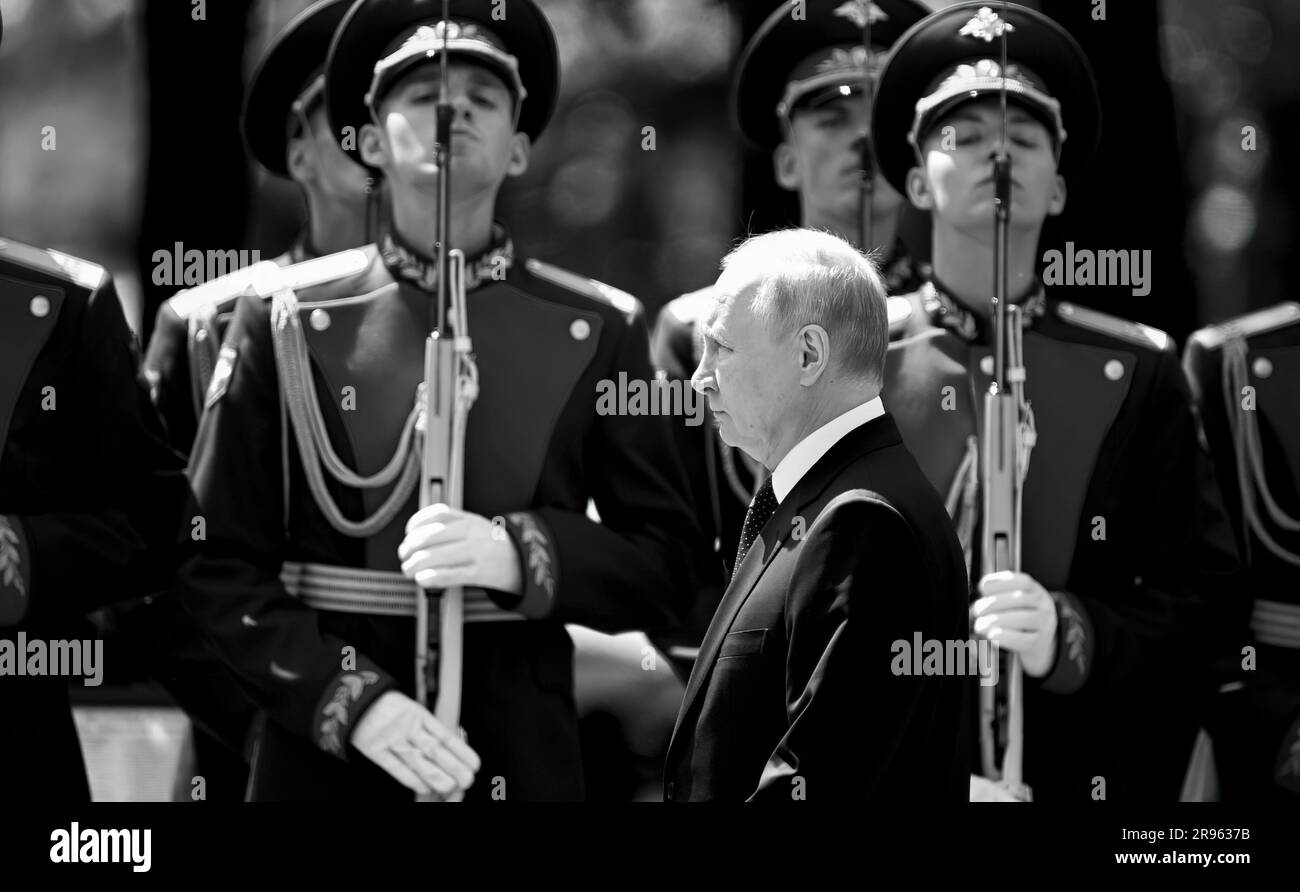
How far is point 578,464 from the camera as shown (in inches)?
165

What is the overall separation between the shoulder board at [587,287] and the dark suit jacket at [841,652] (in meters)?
1.31

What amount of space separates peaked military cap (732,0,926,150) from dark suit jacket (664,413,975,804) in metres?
1.95

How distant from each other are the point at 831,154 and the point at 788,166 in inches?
5.4

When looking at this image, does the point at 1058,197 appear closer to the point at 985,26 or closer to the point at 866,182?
the point at 985,26

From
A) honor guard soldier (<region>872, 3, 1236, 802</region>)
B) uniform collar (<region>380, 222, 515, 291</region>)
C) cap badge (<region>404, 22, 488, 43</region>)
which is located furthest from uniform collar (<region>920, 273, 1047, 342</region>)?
cap badge (<region>404, 22, 488, 43</region>)

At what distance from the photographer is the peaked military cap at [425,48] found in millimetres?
4207

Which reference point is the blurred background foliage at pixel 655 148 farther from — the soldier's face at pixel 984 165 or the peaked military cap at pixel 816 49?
the soldier's face at pixel 984 165

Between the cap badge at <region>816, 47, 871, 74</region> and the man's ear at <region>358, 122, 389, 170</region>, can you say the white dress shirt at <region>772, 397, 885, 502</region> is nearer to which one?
the man's ear at <region>358, 122, 389, 170</region>

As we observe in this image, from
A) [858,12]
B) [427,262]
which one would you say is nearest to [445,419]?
[427,262]

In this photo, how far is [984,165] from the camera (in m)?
4.30
